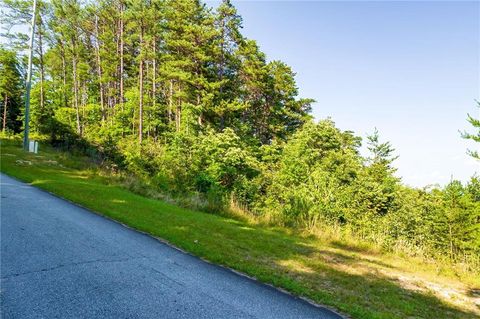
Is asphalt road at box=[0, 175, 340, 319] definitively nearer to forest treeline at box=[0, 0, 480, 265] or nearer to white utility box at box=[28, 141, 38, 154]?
forest treeline at box=[0, 0, 480, 265]

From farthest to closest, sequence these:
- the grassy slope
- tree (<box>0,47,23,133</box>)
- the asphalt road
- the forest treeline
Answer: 1. tree (<box>0,47,23,133</box>)
2. the forest treeline
3. the grassy slope
4. the asphalt road

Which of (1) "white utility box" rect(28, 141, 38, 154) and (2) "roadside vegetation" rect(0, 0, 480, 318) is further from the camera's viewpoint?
(1) "white utility box" rect(28, 141, 38, 154)

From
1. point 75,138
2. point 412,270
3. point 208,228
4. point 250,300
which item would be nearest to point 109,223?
point 208,228

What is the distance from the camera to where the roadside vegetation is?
19.1 ft

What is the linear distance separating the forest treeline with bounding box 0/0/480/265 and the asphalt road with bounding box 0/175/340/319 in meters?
6.04

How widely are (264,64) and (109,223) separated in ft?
95.9

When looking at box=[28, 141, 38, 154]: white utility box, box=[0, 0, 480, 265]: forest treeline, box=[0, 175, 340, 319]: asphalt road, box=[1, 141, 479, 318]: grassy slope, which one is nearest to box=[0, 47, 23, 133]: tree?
box=[0, 0, 480, 265]: forest treeline

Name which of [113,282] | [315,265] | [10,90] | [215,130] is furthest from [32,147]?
[10,90]

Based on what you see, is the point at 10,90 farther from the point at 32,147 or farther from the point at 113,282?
the point at 113,282

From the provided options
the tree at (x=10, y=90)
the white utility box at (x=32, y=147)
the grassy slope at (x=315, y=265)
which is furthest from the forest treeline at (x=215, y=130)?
the white utility box at (x=32, y=147)

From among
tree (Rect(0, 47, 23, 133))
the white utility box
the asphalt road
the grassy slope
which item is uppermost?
tree (Rect(0, 47, 23, 133))

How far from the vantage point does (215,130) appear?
25891 mm

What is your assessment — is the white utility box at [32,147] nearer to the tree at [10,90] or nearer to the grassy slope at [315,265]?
the grassy slope at [315,265]

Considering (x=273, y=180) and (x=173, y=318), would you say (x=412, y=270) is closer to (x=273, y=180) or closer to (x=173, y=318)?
(x=173, y=318)
